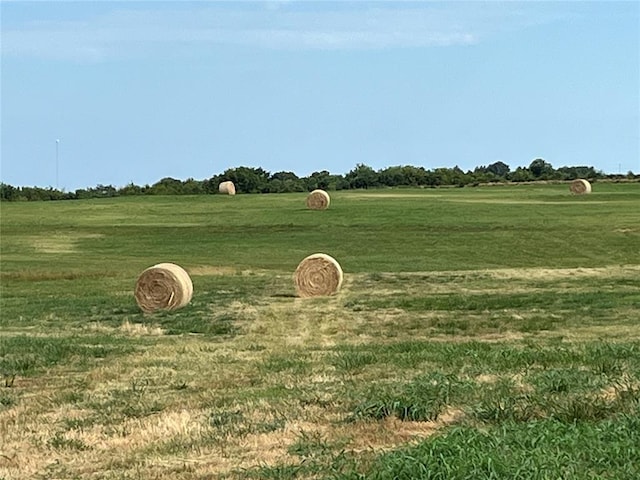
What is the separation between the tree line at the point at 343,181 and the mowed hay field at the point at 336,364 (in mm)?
39750

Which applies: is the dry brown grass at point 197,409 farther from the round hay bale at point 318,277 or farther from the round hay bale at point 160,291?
the round hay bale at point 318,277

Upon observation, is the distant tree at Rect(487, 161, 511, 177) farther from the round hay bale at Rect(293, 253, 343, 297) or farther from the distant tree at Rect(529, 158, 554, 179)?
the round hay bale at Rect(293, 253, 343, 297)

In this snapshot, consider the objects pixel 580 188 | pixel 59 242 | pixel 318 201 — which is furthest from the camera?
pixel 580 188

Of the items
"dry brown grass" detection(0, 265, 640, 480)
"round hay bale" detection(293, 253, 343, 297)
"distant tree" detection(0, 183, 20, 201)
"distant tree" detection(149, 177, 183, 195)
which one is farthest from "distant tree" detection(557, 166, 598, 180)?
"dry brown grass" detection(0, 265, 640, 480)

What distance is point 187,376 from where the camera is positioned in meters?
10.4

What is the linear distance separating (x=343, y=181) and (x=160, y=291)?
65770mm

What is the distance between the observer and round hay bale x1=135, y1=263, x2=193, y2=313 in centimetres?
2128

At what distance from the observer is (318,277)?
79.0 feet

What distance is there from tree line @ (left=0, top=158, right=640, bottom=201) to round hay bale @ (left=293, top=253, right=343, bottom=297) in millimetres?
51112

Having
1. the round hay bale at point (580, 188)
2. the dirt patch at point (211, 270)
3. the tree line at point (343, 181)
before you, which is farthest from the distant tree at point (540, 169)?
the dirt patch at point (211, 270)

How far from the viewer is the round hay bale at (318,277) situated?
2399cm

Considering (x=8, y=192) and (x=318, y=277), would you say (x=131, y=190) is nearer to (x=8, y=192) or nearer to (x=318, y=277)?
(x=8, y=192)

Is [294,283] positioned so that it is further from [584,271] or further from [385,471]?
[385,471]

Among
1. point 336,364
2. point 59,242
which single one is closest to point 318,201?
point 59,242
